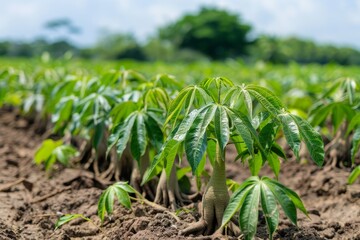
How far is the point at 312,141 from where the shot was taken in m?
2.29

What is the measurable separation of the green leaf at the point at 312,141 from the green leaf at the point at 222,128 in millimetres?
297

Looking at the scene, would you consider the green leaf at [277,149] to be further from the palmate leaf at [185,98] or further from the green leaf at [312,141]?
the palmate leaf at [185,98]

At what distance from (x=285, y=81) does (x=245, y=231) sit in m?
4.95

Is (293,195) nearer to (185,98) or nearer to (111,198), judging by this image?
(185,98)

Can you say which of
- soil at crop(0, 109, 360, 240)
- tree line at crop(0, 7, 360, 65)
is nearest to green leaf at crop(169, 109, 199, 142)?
soil at crop(0, 109, 360, 240)

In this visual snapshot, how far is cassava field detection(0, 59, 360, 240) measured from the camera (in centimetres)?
222

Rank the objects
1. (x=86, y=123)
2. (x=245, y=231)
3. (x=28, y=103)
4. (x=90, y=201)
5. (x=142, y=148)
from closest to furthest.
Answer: (x=245, y=231)
(x=142, y=148)
(x=90, y=201)
(x=86, y=123)
(x=28, y=103)

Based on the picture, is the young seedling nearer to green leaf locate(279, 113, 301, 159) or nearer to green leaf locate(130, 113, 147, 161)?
green leaf locate(130, 113, 147, 161)

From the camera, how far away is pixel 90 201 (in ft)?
11.0

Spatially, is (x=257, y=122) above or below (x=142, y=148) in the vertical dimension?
above

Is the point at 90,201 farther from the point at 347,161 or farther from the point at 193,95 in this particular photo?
the point at 347,161

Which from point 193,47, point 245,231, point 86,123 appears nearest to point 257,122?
point 245,231

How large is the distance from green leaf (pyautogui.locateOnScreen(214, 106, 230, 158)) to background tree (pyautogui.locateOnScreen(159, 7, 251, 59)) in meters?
50.5

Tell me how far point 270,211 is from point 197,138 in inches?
14.7
